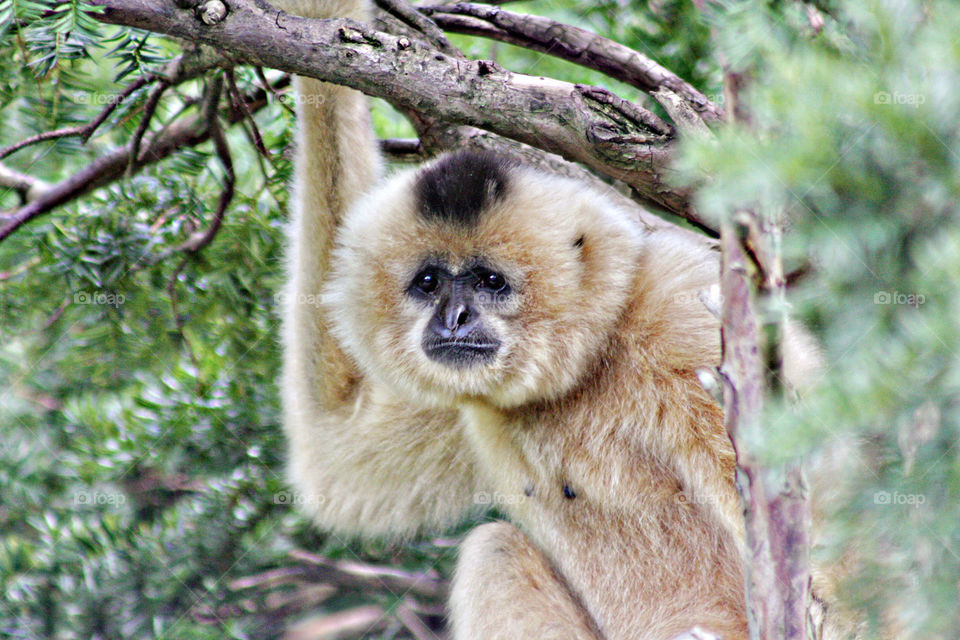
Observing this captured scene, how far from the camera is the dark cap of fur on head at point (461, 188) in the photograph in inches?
137

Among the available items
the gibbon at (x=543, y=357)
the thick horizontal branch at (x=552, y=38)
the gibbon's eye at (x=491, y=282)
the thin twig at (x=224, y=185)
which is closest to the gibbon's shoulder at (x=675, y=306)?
the gibbon at (x=543, y=357)

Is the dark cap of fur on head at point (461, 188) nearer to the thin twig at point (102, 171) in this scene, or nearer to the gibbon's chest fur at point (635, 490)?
the gibbon's chest fur at point (635, 490)

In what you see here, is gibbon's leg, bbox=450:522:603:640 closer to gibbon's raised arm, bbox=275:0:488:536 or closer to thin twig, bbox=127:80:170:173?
gibbon's raised arm, bbox=275:0:488:536

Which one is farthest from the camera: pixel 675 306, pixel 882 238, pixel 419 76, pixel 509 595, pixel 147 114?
pixel 147 114

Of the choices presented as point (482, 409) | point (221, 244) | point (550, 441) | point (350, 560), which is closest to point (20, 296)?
point (221, 244)

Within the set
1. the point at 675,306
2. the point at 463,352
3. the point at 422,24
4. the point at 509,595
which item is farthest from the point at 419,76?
the point at 509,595

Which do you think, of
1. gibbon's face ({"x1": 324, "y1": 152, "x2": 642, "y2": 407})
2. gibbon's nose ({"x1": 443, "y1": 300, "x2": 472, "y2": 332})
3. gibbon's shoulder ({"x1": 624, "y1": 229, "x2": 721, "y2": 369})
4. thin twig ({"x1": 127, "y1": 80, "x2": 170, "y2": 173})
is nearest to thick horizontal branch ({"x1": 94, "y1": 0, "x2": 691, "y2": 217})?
gibbon's shoulder ({"x1": 624, "y1": 229, "x2": 721, "y2": 369})

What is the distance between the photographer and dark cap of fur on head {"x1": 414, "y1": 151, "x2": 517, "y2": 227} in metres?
3.49

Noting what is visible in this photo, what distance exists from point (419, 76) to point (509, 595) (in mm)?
2124

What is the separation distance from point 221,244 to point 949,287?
3.73 m

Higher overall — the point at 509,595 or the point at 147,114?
the point at 147,114

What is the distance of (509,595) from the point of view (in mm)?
3521

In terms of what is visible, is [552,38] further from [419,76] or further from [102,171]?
[102,171]

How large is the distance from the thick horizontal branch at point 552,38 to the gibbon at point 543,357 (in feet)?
1.84
